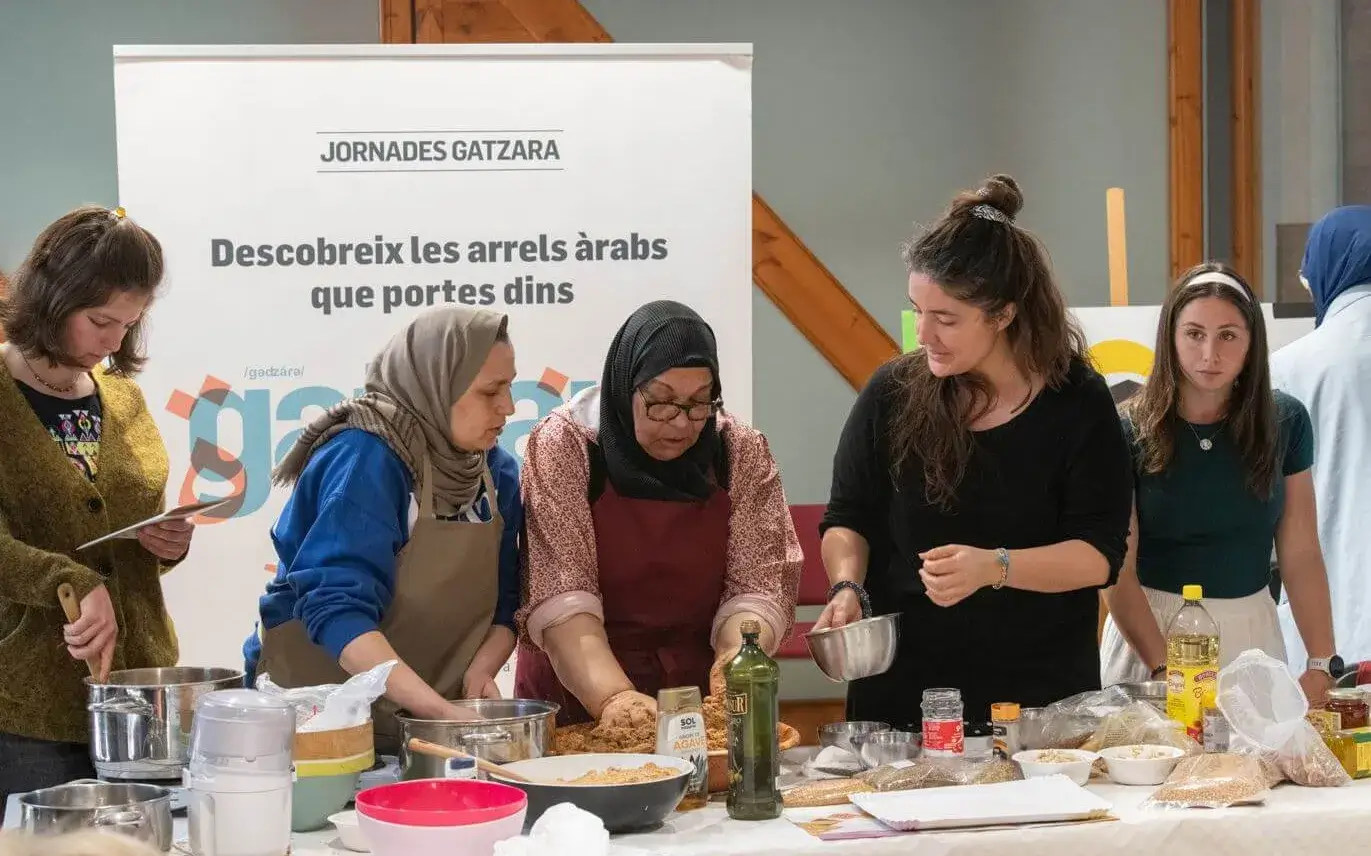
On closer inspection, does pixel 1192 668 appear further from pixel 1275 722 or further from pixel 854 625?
pixel 854 625

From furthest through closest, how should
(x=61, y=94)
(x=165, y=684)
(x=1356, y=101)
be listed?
1. (x=1356, y=101)
2. (x=61, y=94)
3. (x=165, y=684)

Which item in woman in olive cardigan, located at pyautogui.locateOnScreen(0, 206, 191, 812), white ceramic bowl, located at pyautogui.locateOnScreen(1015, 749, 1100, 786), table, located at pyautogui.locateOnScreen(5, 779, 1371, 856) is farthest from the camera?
woman in olive cardigan, located at pyautogui.locateOnScreen(0, 206, 191, 812)

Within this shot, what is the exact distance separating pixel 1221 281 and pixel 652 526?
1.26 m

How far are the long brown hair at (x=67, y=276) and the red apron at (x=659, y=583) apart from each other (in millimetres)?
932

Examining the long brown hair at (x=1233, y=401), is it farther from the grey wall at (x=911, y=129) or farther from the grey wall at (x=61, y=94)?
the grey wall at (x=61, y=94)

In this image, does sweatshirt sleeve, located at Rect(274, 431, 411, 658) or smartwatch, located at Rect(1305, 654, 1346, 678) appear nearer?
sweatshirt sleeve, located at Rect(274, 431, 411, 658)

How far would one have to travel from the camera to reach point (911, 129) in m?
5.33

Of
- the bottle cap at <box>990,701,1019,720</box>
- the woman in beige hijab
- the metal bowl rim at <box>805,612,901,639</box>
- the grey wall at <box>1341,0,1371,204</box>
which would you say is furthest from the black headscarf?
the grey wall at <box>1341,0,1371,204</box>

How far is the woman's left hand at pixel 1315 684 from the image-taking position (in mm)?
2592

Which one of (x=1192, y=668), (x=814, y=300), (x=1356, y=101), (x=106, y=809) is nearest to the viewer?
(x=106, y=809)

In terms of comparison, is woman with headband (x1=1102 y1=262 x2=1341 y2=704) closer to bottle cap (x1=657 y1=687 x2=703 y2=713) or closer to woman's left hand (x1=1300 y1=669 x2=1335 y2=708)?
woman's left hand (x1=1300 y1=669 x2=1335 y2=708)

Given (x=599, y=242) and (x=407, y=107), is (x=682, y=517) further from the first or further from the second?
(x=407, y=107)

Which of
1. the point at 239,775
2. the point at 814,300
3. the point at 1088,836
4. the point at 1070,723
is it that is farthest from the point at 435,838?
the point at 814,300

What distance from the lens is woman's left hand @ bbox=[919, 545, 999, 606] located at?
237cm
